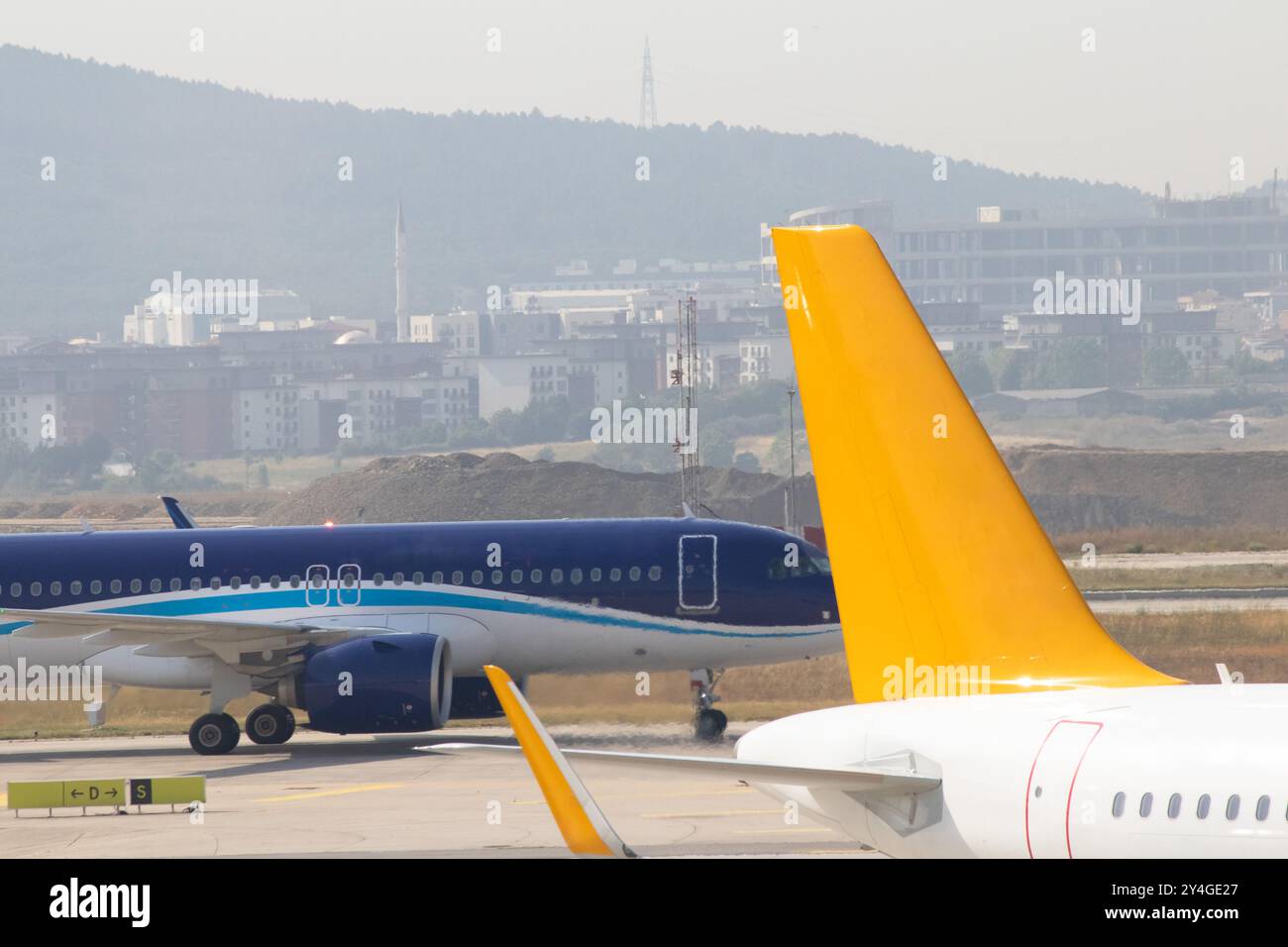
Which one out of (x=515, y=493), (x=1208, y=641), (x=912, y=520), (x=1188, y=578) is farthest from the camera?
(x=515, y=493)

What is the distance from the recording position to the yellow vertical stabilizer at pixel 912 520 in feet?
37.1

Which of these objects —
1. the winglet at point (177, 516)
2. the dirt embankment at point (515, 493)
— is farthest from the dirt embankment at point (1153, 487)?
the winglet at point (177, 516)

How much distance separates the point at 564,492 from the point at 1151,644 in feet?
222

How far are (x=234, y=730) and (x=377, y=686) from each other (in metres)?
3.49

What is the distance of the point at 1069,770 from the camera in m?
9.59

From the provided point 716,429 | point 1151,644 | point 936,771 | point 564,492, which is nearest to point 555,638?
point 1151,644

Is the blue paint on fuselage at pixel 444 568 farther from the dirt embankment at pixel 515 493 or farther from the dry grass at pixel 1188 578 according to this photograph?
the dirt embankment at pixel 515 493

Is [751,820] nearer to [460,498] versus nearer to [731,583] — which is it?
[731,583]

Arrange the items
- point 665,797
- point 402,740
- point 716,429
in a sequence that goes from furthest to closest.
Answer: point 716,429, point 402,740, point 665,797

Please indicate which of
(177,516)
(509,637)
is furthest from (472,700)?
(177,516)

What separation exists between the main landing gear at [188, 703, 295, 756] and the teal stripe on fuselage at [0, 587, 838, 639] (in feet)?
6.56

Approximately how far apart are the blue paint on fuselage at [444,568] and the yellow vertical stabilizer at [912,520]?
2010 centimetres

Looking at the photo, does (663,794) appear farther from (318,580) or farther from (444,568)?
(318,580)
